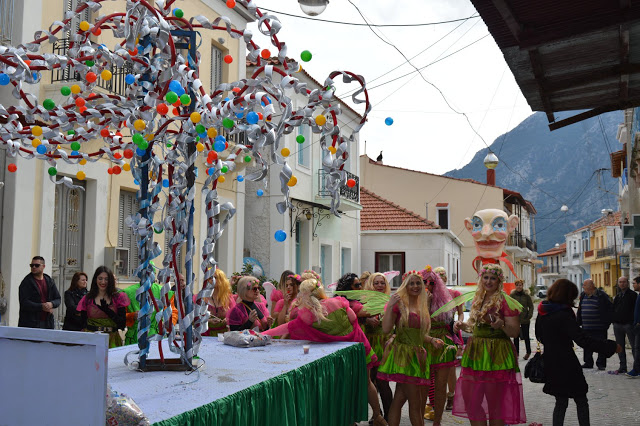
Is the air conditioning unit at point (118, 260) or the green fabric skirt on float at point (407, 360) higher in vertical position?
the air conditioning unit at point (118, 260)

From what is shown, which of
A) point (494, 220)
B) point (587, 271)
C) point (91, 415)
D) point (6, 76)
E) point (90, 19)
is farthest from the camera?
point (587, 271)

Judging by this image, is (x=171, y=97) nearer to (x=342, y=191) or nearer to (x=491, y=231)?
(x=491, y=231)

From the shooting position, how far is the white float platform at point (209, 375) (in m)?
4.15

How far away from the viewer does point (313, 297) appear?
7004mm

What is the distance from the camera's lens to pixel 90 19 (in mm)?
11789

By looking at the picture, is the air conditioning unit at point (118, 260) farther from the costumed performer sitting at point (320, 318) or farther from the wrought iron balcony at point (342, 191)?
the wrought iron balcony at point (342, 191)

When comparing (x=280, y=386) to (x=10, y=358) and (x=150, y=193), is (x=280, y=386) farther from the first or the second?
(x=10, y=358)

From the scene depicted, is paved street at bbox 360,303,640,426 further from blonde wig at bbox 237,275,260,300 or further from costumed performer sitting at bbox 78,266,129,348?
costumed performer sitting at bbox 78,266,129,348

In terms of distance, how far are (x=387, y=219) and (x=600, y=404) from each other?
1876cm

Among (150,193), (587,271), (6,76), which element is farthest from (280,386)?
(587,271)

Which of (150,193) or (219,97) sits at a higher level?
(219,97)

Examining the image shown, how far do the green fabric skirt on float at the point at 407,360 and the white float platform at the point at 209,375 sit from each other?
32 centimetres

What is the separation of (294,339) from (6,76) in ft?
12.3

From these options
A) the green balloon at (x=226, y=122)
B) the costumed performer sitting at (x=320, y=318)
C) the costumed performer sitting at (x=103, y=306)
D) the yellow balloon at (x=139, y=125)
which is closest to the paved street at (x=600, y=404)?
A: the costumed performer sitting at (x=320, y=318)
